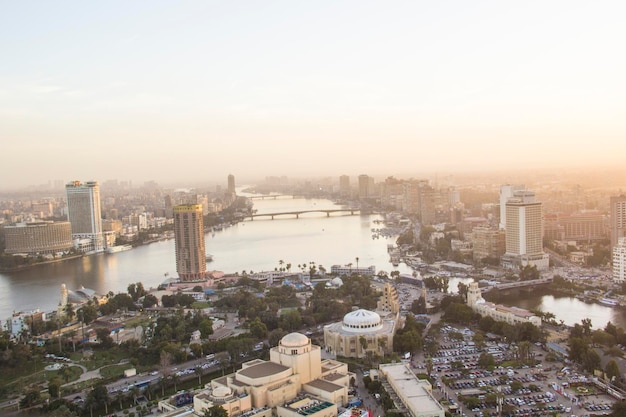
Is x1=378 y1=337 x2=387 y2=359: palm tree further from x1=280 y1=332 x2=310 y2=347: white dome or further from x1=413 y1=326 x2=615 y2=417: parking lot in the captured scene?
x1=280 y1=332 x2=310 y2=347: white dome

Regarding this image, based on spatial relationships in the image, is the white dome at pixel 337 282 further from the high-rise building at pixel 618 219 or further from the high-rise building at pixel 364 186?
the high-rise building at pixel 364 186

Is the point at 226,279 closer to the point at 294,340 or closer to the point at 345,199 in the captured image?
the point at 294,340

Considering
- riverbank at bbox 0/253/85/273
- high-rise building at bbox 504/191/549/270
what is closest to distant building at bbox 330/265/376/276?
high-rise building at bbox 504/191/549/270

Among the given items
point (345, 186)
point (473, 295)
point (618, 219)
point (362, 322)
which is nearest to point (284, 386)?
point (362, 322)

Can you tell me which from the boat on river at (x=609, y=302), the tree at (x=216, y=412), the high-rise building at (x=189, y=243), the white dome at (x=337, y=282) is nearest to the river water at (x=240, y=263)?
the boat on river at (x=609, y=302)

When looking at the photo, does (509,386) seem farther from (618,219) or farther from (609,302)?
(618,219)
